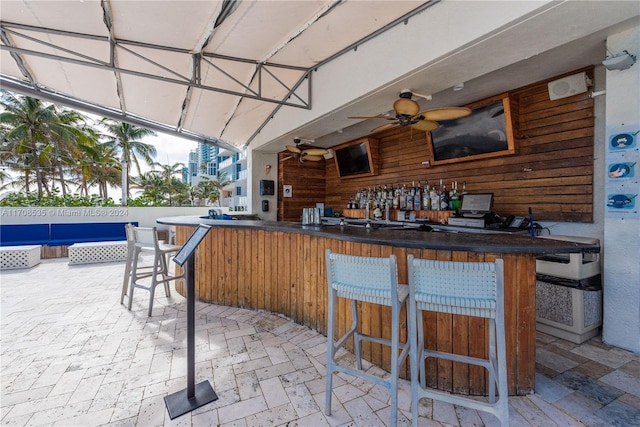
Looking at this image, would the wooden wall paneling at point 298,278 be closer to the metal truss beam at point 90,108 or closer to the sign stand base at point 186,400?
the sign stand base at point 186,400

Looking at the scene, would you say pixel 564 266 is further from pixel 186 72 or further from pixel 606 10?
pixel 186 72

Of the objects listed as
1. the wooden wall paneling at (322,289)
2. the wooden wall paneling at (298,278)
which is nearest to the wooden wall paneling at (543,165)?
the wooden wall paneling at (322,289)

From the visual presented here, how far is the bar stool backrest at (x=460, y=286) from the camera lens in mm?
1433

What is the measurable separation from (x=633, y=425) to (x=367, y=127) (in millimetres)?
4746

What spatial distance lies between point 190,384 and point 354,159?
5249 millimetres

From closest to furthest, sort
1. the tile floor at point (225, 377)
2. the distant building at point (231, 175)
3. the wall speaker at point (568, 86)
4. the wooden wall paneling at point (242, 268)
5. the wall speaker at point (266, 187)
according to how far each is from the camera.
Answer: the tile floor at point (225, 377) → the wall speaker at point (568, 86) → the wooden wall paneling at point (242, 268) → the wall speaker at point (266, 187) → the distant building at point (231, 175)

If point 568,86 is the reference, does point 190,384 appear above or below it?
below

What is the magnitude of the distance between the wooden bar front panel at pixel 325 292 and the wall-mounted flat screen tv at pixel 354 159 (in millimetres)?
3376

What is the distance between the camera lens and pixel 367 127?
5.29m

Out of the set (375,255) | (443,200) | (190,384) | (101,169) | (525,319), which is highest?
(101,169)

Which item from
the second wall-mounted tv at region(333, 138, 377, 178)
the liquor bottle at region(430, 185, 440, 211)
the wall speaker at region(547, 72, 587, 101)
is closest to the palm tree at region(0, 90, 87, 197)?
the second wall-mounted tv at region(333, 138, 377, 178)

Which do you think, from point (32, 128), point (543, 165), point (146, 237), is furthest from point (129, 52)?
point (32, 128)

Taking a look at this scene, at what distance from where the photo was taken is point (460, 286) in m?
1.48

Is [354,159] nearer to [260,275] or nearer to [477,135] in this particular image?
[477,135]
